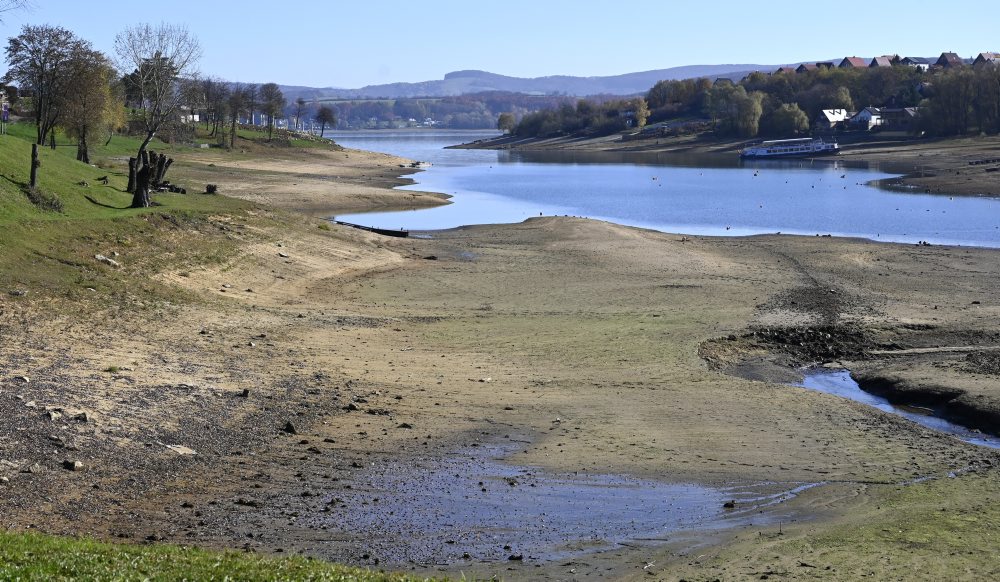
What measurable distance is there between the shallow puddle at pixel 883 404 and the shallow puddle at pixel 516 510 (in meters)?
4.66

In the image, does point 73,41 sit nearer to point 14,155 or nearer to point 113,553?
point 14,155

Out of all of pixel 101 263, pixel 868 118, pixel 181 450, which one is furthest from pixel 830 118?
pixel 181 450

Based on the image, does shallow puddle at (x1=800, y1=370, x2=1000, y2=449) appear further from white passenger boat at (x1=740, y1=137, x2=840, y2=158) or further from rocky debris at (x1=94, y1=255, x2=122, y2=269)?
white passenger boat at (x1=740, y1=137, x2=840, y2=158)

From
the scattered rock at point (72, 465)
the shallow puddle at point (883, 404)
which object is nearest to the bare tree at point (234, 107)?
the shallow puddle at point (883, 404)

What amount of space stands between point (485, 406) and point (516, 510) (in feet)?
17.1

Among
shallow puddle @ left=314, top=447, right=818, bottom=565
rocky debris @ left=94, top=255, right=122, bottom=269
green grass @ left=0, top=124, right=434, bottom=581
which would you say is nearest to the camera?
green grass @ left=0, top=124, right=434, bottom=581

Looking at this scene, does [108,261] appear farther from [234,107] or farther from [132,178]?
[234,107]

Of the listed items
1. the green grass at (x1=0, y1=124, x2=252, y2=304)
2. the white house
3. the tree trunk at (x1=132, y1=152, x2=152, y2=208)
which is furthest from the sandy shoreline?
the white house

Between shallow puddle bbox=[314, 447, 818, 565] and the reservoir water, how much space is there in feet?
117

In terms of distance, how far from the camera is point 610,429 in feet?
59.1

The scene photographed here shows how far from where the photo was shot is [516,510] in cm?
1402

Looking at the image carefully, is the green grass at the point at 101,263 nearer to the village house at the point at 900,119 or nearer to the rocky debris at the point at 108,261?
the rocky debris at the point at 108,261

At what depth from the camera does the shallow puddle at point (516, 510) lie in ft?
41.8

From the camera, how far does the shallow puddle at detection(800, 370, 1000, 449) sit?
18.4 metres
